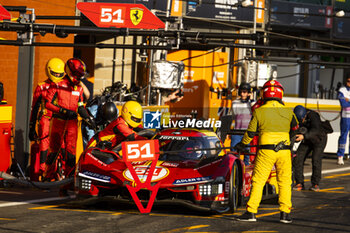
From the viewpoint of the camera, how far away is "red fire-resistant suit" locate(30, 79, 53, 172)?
42.7 feet

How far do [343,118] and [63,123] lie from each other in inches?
345

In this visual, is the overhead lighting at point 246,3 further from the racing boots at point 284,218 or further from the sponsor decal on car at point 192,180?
the racing boots at point 284,218

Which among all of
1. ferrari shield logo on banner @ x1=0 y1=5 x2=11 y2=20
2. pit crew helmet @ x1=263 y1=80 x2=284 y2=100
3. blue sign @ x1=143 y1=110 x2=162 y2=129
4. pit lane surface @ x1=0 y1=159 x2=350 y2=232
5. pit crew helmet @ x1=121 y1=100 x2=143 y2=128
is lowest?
pit lane surface @ x1=0 y1=159 x2=350 y2=232

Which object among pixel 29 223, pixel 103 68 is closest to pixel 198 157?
pixel 29 223

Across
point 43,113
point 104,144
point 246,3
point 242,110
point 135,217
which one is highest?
point 246,3

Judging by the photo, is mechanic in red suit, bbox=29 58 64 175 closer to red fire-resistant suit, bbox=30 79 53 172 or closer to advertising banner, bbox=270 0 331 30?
red fire-resistant suit, bbox=30 79 53 172

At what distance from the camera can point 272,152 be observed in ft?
33.4

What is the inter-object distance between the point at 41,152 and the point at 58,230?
4.28 m

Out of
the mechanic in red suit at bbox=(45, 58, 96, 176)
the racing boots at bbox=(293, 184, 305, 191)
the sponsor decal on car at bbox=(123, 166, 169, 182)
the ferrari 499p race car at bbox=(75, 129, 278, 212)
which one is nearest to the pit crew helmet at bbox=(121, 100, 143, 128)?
the ferrari 499p race car at bbox=(75, 129, 278, 212)

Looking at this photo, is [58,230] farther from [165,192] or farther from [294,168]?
[294,168]

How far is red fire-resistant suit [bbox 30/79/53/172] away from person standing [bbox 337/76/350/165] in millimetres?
8670

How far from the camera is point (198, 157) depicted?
36.3ft

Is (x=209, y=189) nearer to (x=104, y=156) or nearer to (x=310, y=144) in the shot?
(x=104, y=156)

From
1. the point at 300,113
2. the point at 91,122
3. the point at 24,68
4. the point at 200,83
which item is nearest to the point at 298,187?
the point at 300,113
